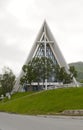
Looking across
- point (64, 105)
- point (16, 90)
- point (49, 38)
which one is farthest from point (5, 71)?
point (64, 105)

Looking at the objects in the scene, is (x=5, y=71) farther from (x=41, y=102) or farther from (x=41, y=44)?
(x=41, y=102)

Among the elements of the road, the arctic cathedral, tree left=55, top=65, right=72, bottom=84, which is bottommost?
the road

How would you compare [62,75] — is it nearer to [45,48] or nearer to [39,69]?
[39,69]

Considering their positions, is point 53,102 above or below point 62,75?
below

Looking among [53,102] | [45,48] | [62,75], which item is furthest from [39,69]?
[53,102]

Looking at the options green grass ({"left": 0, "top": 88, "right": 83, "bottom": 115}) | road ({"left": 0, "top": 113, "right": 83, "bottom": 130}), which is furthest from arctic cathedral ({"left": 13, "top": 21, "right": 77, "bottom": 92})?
road ({"left": 0, "top": 113, "right": 83, "bottom": 130})

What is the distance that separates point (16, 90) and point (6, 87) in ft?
44.5

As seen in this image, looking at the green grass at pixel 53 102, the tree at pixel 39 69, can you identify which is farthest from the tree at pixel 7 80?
the green grass at pixel 53 102

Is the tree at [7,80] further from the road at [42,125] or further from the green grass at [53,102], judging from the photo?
the road at [42,125]

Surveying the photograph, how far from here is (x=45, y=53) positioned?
410ft

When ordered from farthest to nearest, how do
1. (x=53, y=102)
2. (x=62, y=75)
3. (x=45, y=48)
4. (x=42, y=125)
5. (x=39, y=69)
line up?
(x=45, y=48) → (x=62, y=75) → (x=39, y=69) → (x=53, y=102) → (x=42, y=125)

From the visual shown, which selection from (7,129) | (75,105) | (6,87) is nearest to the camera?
(7,129)

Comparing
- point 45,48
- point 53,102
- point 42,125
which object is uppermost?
point 45,48

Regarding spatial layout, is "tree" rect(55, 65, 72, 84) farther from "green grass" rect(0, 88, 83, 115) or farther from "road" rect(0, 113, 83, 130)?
"road" rect(0, 113, 83, 130)
